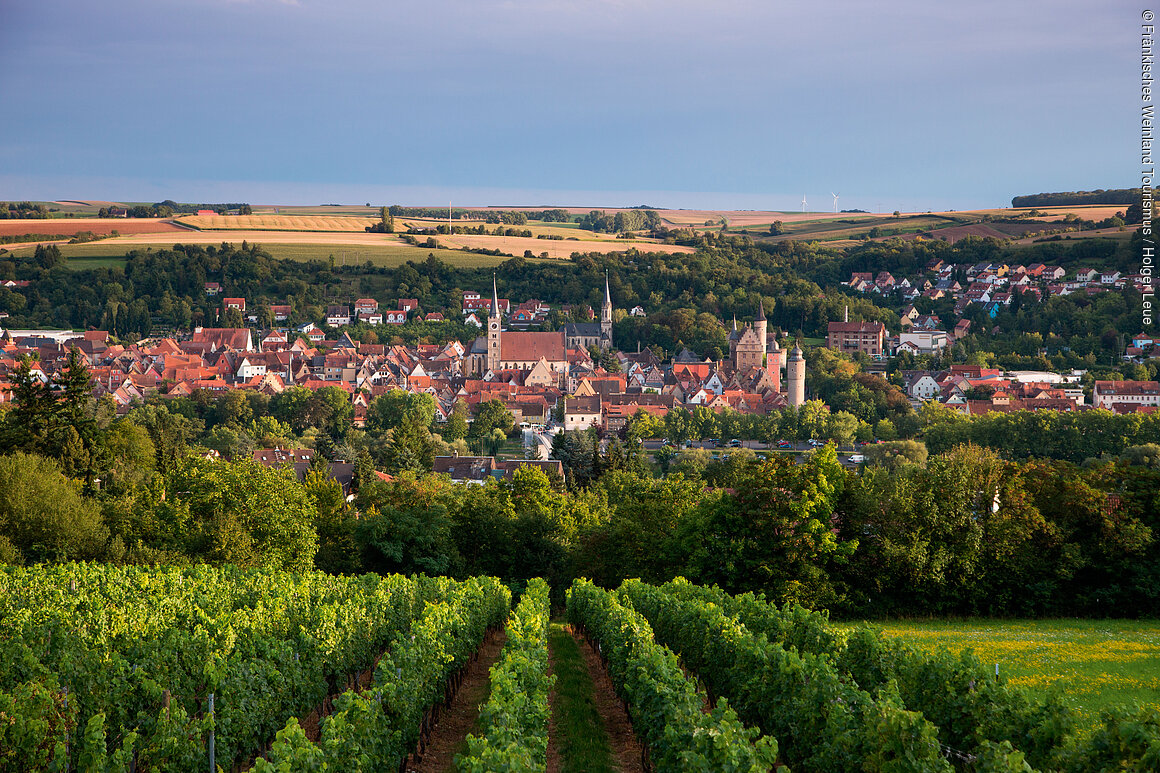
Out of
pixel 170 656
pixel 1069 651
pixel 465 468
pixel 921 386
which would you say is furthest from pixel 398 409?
pixel 170 656

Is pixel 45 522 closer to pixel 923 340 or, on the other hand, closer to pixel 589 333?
pixel 589 333

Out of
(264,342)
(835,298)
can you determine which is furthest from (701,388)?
(264,342)

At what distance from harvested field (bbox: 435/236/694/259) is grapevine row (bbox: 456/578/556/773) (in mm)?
164109

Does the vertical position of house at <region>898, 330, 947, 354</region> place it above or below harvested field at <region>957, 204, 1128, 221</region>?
below

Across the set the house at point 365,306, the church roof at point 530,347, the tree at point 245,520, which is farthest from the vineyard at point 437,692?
the house at point 365,306

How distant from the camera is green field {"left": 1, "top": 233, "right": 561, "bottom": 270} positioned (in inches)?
6014

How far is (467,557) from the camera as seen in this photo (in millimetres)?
36812

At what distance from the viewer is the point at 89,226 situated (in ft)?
559

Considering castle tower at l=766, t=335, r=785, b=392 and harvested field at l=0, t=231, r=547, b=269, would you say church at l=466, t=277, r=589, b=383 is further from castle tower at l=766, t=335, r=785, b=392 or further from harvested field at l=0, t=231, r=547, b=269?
harvested field at l=0, t=231, r=547, b=269

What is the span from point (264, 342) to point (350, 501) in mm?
91278

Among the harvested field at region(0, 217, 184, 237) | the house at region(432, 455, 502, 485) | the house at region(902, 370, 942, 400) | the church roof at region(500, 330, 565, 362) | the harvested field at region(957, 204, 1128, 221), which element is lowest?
the house at region(432, 455, 502, 485)

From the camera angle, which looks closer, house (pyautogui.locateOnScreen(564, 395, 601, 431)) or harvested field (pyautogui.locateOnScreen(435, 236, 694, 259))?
house (pyautogui.locateOnScreen(564, 395, 601, 431))

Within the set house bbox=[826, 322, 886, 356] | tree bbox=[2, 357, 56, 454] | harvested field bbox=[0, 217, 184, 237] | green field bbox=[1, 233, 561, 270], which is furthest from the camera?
harvested field bbox=[0, 217, 184, 237]

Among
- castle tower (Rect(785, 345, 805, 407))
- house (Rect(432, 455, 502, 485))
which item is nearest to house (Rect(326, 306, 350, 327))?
castle tower (Rect(785, 345, 805, 407))
